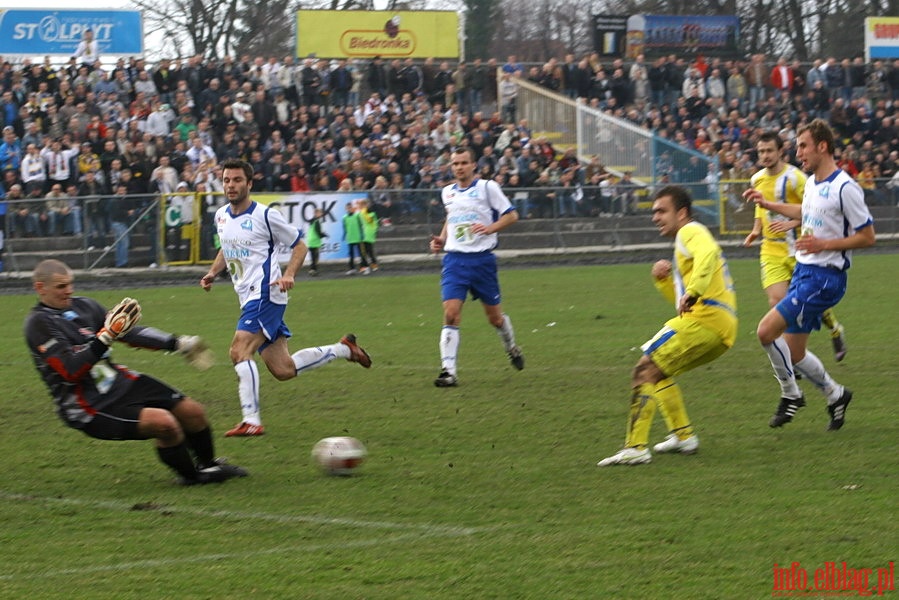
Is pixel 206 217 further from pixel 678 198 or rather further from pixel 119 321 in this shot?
pixel 119 321

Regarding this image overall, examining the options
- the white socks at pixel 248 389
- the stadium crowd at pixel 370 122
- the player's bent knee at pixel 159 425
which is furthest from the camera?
the stadium crowd at pixel 370 122

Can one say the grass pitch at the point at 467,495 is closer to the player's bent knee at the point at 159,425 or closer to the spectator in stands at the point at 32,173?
the player's bent knee at the point at 159,425

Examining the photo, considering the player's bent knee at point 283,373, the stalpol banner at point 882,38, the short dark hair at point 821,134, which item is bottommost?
the player's bent knee at point 283,373

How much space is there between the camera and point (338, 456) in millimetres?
7723

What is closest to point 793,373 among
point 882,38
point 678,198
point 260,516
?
point 678,198

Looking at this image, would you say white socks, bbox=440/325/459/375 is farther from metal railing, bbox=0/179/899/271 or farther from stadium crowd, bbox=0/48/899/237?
stadium crowd, bbox=0/48/899/237

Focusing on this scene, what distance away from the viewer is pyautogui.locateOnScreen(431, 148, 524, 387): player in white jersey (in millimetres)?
11984

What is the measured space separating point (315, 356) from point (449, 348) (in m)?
1.93

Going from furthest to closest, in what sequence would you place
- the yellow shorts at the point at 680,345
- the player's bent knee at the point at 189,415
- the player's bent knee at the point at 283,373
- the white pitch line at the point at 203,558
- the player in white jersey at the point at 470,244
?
the player in white jersey at the point at 470,244, the player's bent knee at the point at 283,373, the yellow shorts at the point at 680,345, the player's bent knee at the point at 189,415, the white pitch line at the point at 203,558

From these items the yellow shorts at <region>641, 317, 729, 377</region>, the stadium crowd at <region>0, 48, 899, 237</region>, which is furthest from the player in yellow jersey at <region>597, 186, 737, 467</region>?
the stadium crowd at <region>0, 48, 899, 237</region>

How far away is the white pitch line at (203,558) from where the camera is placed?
574 centimetres

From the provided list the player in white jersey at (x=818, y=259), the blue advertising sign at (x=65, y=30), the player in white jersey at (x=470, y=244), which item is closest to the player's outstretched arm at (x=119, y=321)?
the player in white jersey at (x=818, y=259)

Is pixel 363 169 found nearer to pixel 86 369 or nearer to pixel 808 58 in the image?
pixel 86 369

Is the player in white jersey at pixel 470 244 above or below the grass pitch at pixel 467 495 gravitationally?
above
